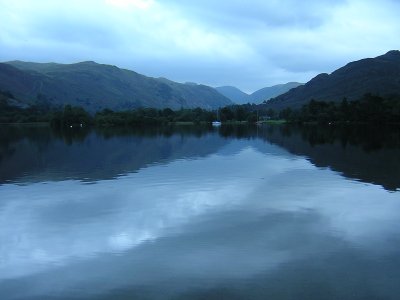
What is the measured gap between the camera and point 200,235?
2047 centimetres

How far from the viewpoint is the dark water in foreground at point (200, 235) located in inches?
579

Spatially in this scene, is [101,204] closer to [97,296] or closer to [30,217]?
[30,217]

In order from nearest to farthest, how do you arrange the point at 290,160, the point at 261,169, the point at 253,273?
the point at 253,273 < the point at 261,169 < the point at 290,160

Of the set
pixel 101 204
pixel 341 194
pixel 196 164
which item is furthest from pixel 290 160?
pixel 101 204

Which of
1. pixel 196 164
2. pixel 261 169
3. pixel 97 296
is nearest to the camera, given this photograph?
pixel 97 296

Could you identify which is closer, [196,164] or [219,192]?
[219,192]

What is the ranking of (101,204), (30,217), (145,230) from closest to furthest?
1. (145,230)
2. (30,217)
3. (101,204)

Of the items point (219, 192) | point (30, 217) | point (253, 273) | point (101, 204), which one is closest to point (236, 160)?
point (219, 192)

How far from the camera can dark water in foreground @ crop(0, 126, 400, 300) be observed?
1470cm

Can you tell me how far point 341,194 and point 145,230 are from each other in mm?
15251

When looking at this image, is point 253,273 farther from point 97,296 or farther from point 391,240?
point 391,240

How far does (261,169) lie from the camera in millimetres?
43750

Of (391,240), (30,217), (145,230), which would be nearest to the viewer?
(391,240)

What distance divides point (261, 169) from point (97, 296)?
31.4m
